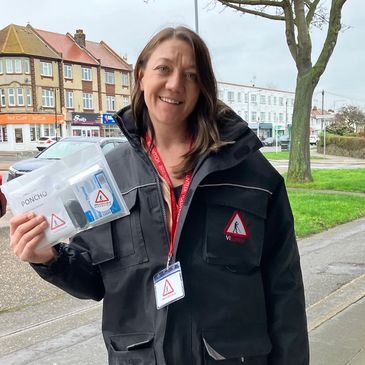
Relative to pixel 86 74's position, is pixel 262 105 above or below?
below

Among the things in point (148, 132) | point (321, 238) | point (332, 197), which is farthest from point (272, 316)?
point (332, 197)

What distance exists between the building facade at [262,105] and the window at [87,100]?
24.2 metres

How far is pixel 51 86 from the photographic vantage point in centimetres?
5009

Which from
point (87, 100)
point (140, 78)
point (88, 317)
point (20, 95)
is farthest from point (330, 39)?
point (87, 100)

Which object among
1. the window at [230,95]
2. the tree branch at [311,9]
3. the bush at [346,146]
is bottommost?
the bush at [346,146]

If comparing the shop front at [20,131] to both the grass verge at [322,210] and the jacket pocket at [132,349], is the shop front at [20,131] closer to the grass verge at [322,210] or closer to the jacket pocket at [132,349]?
the grass verge at [322,210]

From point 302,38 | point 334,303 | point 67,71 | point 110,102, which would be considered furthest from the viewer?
point 110,102

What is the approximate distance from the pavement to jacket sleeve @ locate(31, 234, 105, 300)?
188 cm

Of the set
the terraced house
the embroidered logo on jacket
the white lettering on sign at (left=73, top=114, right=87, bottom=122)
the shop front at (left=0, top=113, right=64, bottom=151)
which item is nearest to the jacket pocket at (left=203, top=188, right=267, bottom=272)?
the embroidered logo on jacket

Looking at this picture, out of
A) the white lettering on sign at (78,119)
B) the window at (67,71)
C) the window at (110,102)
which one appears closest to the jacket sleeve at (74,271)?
the white lettering on sign at (78,119)

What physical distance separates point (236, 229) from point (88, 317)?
311 cm

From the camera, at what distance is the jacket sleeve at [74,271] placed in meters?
1.75

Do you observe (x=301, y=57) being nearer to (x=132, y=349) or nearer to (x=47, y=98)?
(x=132, y=349)

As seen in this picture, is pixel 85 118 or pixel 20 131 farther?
pixel 85 118
